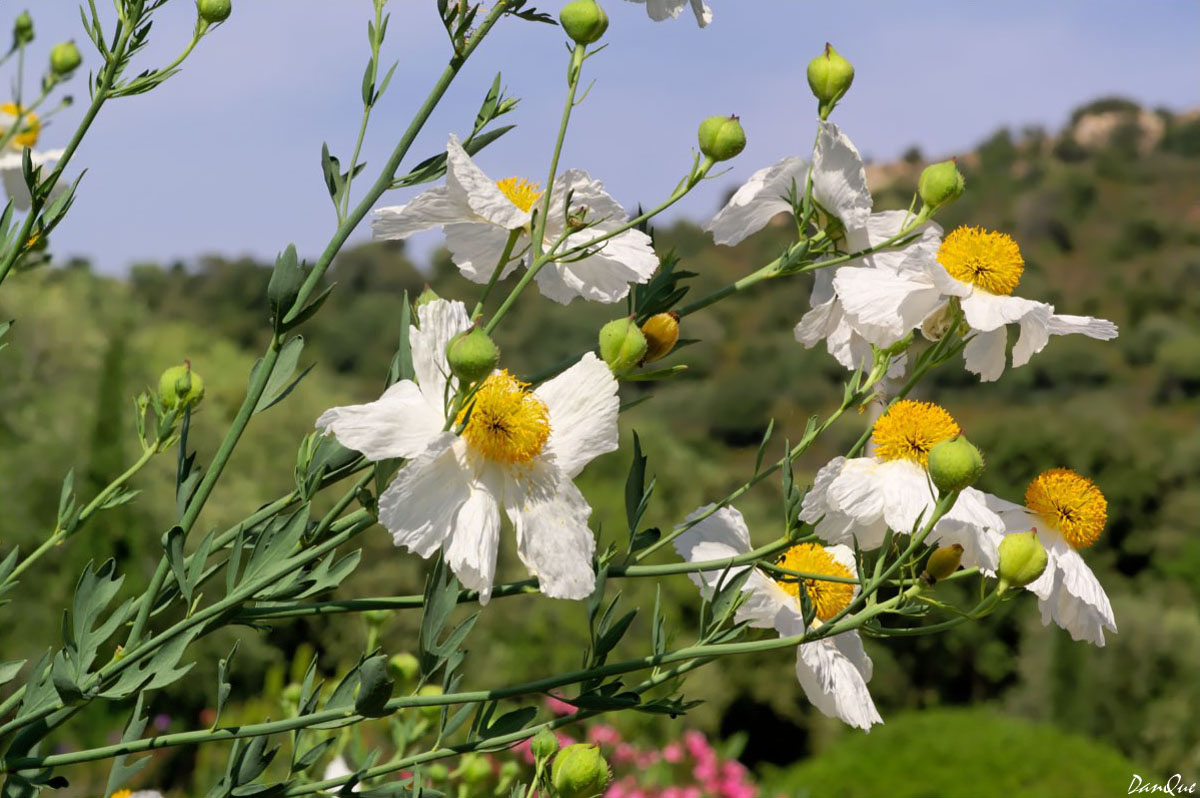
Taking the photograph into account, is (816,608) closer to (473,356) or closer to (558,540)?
(558,540)

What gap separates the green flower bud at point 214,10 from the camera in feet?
3.87

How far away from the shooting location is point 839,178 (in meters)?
1.09

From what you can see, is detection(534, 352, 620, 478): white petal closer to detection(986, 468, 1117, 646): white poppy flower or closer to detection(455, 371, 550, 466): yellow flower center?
detection(455, 371, 550, 466): yellow flower center

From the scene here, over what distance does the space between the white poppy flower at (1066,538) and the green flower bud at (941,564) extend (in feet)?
0.32

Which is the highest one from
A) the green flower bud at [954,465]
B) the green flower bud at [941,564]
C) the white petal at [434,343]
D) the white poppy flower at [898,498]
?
the white petal at [434,343]

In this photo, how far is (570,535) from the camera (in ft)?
2.92

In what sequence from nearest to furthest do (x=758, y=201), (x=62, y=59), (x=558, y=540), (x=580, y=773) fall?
(x=558, y=540) < (x=580, y=773) < (x=758, y=201) < (x=62, y=59)

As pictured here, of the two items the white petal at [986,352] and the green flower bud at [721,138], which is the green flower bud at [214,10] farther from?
the white petal at [986,352]

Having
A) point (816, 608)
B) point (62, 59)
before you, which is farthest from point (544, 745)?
point (62, 59)

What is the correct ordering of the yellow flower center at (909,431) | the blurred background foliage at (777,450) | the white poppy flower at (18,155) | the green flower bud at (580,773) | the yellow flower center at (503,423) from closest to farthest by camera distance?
the yellow flower center at (503,423)
the green flower bud at (580,773)
the yellow flower center at (909,431)
the white poppy flower at (18,155)
the blurred background foliage at (777,450)

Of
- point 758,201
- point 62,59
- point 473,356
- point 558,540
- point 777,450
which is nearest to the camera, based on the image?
point 473,356

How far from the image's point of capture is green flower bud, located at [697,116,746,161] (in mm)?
1057

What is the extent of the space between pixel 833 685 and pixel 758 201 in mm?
467

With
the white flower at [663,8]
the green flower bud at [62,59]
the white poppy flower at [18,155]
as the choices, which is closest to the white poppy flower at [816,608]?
the white flower at [663,8]
